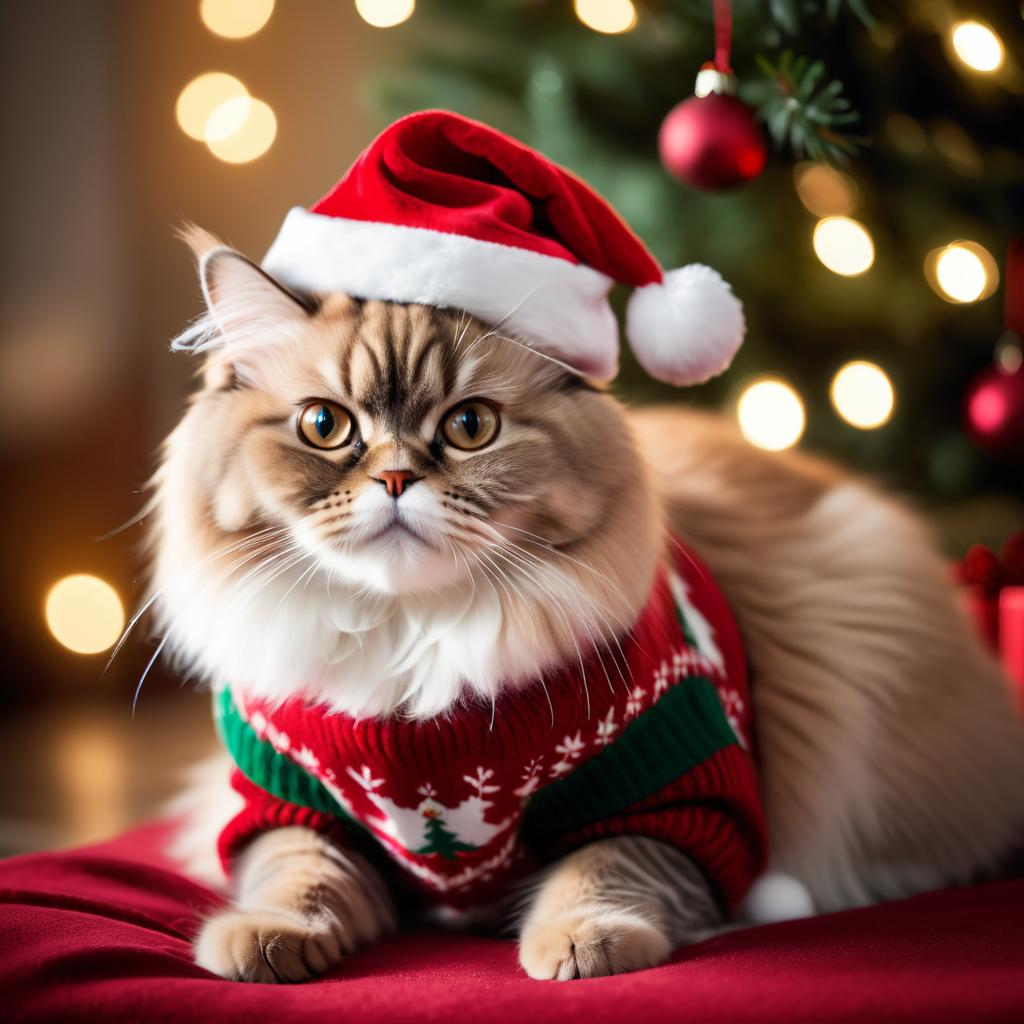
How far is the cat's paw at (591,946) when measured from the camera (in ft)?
2.93

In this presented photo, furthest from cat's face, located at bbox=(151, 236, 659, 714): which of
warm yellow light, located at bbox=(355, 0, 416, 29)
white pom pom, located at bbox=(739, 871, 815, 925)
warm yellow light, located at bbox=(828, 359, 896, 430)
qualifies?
warm yellow light, located at bbox=(355, 0, 416, 29)

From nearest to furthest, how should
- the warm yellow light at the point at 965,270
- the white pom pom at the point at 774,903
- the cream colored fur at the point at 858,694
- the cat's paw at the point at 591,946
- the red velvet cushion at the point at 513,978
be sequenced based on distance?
the red velvet cushion at the point at 513,978 < the cat's paw at the point at 591,946 < the white pom pom at the point at 774,903 < the cream colored fur at the point at 858,694 < the warm yellow light at the point at 965,270

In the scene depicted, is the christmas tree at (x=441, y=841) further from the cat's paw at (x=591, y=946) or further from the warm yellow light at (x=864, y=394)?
the warm yellow light at (x=864, y=394)

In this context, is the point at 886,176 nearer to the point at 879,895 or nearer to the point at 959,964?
the point at 879,895

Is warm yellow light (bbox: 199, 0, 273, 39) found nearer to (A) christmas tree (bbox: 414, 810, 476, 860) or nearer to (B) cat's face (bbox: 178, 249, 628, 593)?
(B) cat's face (bbox: 178, 249, 628, 593)

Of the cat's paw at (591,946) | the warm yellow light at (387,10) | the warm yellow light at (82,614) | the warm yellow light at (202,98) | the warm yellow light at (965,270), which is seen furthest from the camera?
the warm yellow light at (202,98)

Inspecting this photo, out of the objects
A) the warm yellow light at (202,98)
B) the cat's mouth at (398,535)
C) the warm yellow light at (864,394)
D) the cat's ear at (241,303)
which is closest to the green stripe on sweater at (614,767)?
the cat's mouth at (398,535)

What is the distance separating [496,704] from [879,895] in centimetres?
59

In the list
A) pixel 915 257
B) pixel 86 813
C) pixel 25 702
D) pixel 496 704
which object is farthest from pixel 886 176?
pixel 25 702

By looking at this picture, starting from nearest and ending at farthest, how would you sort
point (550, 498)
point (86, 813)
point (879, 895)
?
point (550, 498) < point (879, 895) < point (86, 813)

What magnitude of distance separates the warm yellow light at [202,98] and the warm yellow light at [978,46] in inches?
69.8

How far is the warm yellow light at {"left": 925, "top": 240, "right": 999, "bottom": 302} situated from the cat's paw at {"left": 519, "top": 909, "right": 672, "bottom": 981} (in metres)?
1.25

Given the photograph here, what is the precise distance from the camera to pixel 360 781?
100cm

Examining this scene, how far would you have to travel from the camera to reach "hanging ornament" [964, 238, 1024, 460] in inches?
64.4
